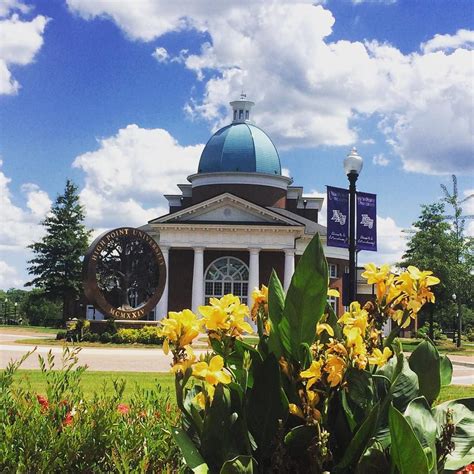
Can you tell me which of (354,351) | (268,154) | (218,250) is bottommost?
(354,351)

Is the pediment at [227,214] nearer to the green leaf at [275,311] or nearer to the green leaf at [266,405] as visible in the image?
the green leaf at [275,311]

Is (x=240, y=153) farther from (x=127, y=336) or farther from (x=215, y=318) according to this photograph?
(x=215, y=318)

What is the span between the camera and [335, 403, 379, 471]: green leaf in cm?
321

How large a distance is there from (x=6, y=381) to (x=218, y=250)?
148ft

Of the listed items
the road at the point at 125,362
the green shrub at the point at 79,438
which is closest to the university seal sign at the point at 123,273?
the road at the point at 125,362

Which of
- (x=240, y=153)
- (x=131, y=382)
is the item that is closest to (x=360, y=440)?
(x=131, y=382)

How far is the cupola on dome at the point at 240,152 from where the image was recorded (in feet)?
178

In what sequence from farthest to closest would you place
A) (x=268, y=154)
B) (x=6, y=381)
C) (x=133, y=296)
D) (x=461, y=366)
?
(x=268, y=154), (x=133, y=296), (x=461, y=366), (x=6, y=381)

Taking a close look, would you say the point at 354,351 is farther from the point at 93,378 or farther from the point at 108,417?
the point at 93,378

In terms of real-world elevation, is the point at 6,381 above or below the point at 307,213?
below

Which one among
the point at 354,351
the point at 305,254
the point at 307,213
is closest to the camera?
the point at 354,351

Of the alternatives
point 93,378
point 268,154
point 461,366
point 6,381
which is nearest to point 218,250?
point 268,154

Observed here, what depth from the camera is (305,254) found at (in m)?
3.42

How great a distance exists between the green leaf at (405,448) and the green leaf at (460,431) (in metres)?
0.59
